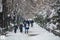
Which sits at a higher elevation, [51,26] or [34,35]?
[51,26]

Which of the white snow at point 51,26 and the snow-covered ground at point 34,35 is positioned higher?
the white snow at point 51,26

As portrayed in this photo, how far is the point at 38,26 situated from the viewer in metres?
4.40

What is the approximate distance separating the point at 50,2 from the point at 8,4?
32.2 inches

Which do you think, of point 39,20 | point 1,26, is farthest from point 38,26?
point 1,26

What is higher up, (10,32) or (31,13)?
(31,13)

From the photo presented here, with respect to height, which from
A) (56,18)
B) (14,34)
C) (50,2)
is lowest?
(14,34)

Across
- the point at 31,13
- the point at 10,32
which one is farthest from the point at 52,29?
the point at 10,32

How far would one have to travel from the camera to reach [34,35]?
14.3 feet

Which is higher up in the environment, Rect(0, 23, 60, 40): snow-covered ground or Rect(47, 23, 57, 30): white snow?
Rect(47, 23, 57, 30): white snow

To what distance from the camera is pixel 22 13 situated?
14.5 feet

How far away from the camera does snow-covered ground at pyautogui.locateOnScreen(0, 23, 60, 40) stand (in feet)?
14.0

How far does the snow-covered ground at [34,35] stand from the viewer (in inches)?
167

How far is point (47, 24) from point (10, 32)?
0.72 meters

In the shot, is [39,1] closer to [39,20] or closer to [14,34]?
[39,20]
